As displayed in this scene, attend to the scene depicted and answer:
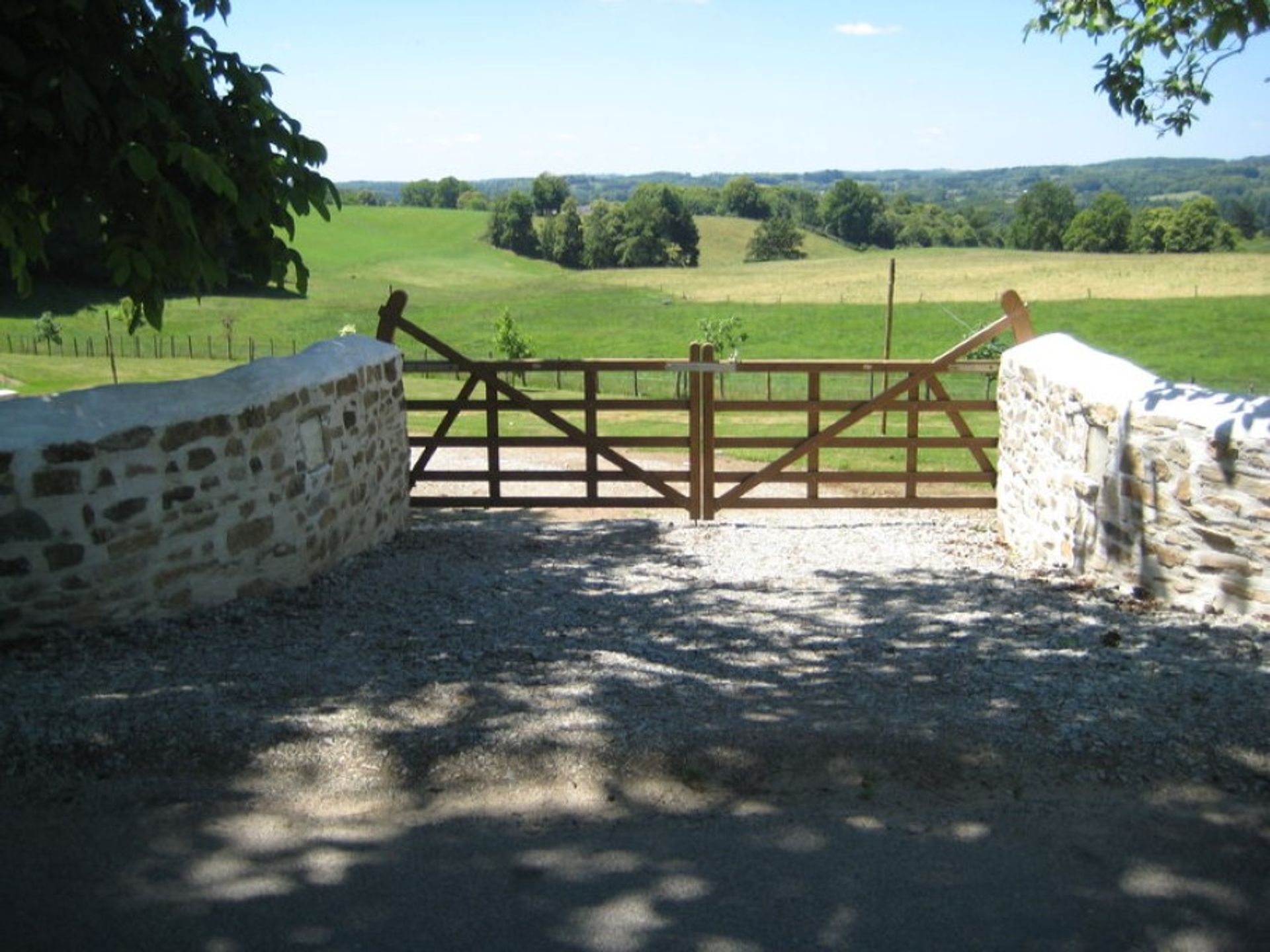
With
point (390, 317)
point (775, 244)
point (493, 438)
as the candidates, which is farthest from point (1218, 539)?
point (775, 244)

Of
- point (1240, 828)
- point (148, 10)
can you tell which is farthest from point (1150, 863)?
point (148, 10)

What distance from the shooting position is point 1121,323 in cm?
5362

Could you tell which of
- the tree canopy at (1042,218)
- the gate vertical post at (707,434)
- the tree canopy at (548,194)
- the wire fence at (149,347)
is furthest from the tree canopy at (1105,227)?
the gate vertical post at (707,434)

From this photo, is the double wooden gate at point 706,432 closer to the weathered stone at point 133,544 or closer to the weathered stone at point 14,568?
the weathered stone at point 133,544

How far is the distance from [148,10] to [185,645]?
338cm

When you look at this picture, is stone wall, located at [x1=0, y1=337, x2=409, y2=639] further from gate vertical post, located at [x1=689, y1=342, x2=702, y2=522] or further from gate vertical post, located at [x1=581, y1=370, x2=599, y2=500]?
gate vertical post, located at [x1=689, y1=342, x2=702, y2=522]

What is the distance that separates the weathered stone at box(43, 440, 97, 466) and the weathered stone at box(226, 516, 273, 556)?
107 centimetres

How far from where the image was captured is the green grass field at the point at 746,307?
161ft

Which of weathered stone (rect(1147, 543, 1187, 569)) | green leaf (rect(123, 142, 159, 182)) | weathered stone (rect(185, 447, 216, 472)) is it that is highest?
green leaf (rect(123, 142, 159, 182))

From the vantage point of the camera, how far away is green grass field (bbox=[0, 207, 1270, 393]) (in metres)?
48.9

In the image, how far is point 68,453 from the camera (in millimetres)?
5395

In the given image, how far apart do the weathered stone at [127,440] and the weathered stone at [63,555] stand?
469 mm

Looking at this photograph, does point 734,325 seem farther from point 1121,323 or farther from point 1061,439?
point 1061,439

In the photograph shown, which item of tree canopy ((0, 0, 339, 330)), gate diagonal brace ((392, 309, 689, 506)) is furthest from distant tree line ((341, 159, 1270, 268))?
tree canopy ((0, 0, 339, 330))
